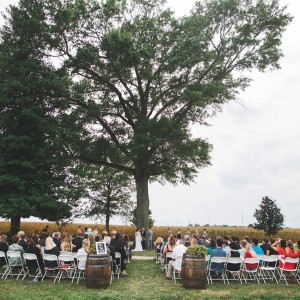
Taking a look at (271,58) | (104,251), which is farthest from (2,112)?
(271,58)

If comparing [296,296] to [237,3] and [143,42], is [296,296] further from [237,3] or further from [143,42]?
[237,3]

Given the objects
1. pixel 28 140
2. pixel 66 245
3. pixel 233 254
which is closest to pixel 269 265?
pixel 233 254

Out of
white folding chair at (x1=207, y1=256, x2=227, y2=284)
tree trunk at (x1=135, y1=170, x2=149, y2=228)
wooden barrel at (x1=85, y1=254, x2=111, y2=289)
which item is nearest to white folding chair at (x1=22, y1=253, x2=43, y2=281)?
wooden barrel at (x1=85, y1=254, x2=111, y2=289)

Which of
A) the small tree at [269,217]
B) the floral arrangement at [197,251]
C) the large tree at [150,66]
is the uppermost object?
the large tree at [150,66]

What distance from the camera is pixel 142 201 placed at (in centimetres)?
2973

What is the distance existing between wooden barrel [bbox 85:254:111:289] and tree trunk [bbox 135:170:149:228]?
17378 mm

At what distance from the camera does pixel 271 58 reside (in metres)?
29.7

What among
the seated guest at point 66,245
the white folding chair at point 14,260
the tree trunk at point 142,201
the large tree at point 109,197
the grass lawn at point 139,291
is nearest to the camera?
the grass lawn at point 139,291

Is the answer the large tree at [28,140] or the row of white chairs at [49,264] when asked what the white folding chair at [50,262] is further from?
the large tree at [28,140]

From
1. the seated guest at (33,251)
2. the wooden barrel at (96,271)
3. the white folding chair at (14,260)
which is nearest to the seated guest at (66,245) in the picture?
the seated guest at (33,251)

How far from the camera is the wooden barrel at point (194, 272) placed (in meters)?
11.9

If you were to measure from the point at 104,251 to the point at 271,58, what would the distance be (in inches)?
915

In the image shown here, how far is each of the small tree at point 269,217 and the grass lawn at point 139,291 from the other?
77.5 ft

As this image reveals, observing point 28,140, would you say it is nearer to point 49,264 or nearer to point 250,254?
point 49,264
